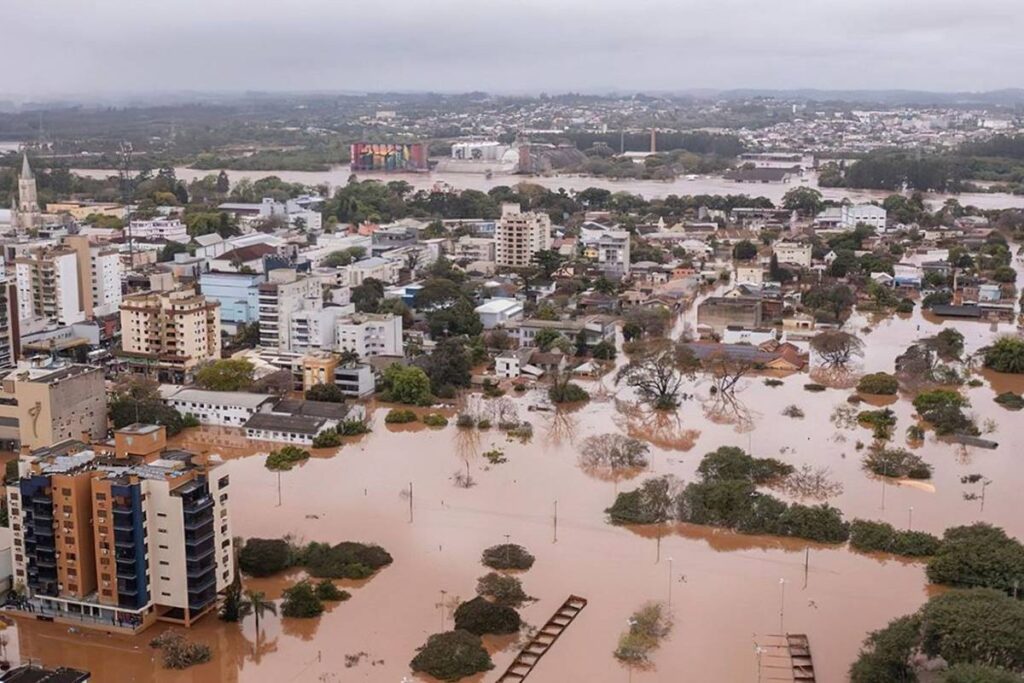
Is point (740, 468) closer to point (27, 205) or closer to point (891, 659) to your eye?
point (891, 659)

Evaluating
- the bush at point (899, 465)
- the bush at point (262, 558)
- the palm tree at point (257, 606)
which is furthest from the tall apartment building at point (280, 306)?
the bush at point (899, 465)

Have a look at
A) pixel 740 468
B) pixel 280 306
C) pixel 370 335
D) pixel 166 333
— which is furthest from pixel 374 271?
pixel 740 468

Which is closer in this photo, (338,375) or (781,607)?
(781,607)

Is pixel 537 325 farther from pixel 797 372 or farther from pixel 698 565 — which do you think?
pixel 698 565

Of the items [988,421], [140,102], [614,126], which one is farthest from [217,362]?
[140,102]

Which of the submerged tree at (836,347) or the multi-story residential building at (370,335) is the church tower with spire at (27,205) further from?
the submerged tree at (836,347)
